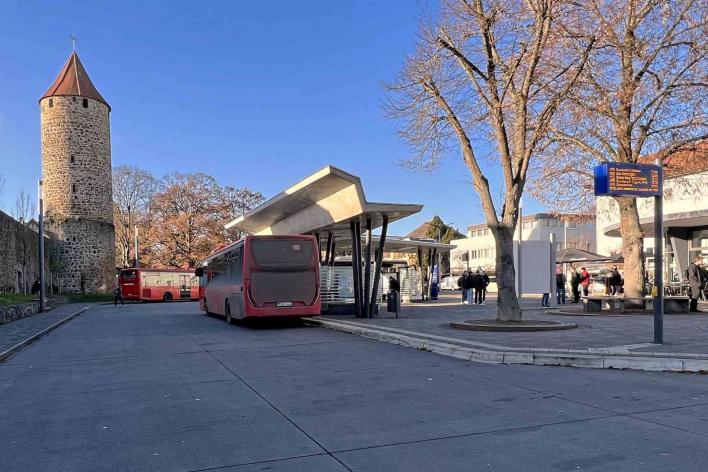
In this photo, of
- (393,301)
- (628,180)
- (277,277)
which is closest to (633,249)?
(393,301)

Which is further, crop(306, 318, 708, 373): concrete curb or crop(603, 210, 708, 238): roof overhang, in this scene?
crop(603, 210, 708, 238): roof overhang

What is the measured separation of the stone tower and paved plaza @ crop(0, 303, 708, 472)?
43.3 meters

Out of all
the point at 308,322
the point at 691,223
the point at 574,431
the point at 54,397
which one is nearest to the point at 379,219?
the point at 308,322

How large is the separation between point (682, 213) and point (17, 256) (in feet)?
126

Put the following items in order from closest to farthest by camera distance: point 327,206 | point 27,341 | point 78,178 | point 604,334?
point 604,334, point 27,341, point 327,206, point 78,178

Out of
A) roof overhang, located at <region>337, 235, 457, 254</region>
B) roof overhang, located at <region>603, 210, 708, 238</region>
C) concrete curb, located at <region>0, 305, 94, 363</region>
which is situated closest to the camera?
concrete curb, located at <region>0, 305, 94, 363</region>

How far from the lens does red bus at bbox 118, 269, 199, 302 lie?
153 ft

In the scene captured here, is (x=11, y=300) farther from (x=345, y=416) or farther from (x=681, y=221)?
(x=681, y=221)

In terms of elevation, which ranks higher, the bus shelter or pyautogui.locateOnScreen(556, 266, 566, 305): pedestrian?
the bus shelter

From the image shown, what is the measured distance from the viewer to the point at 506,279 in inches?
580

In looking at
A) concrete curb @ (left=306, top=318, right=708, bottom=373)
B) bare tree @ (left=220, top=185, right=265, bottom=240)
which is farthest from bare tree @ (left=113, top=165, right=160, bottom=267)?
concrete curb @ (left=306, top=318, right=708, bottom=373)

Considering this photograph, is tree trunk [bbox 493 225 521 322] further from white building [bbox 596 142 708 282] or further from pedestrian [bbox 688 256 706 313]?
white building [bbox 596 142 708 282]

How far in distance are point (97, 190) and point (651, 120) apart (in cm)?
4534

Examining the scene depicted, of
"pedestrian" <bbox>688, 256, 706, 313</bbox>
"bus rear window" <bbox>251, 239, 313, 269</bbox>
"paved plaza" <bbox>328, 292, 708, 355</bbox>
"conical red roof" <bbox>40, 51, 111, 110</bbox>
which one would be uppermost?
"conical red roof" <bbox>40, 51, 111, 110</bbox>
